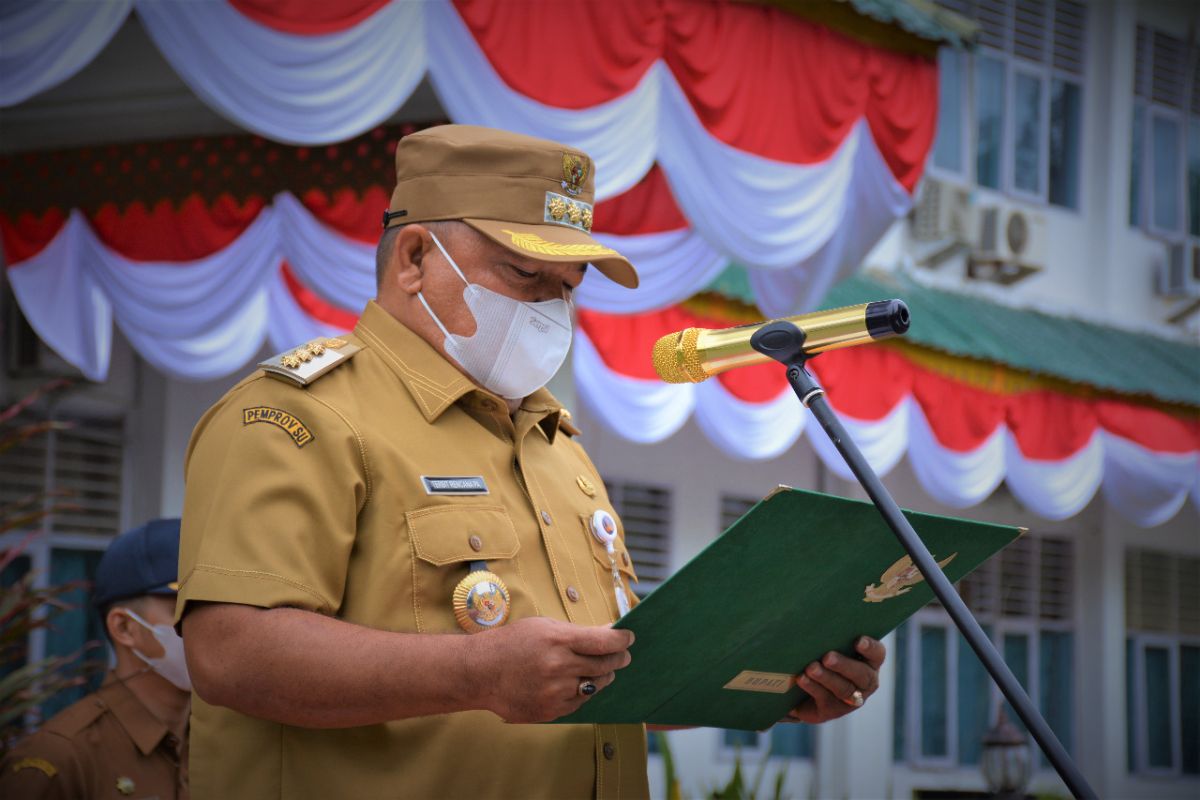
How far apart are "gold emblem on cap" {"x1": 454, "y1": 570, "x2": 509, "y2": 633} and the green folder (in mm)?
177

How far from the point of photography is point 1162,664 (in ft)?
42.2

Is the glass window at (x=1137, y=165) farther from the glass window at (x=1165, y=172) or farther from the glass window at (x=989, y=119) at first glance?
the glass window at (x=989, y=119)

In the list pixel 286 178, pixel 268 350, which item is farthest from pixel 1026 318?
pixel 286 178

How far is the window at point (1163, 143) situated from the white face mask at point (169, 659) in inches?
424

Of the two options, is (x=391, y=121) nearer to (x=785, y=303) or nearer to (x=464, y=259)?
(x=785, y=303)

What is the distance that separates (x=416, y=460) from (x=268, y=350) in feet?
16.8

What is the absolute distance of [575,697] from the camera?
1753 mm

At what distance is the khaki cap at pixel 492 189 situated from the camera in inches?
86.8

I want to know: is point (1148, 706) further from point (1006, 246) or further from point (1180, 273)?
point (1006, 246)

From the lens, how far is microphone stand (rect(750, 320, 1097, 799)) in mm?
1716

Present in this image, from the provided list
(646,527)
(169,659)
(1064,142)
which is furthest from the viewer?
(1064,142)

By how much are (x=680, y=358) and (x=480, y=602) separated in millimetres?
418

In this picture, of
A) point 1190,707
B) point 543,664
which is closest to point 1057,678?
point 1190,707

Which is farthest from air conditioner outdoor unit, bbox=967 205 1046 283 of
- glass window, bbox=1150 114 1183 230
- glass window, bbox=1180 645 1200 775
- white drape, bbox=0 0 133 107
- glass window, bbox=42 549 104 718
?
white drape, bbox=0 0 133 107
